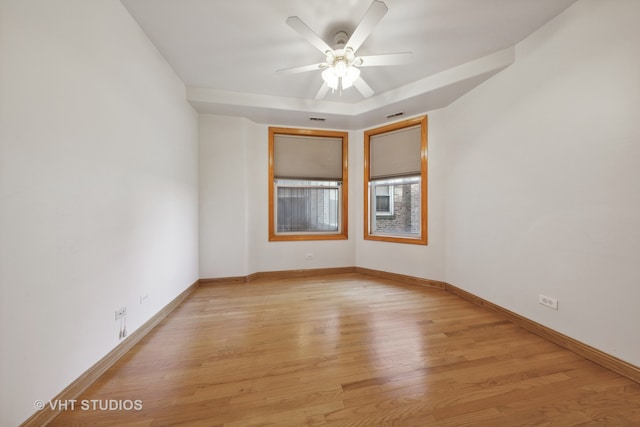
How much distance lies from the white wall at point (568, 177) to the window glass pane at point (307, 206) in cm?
218

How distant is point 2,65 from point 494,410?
9.89 feet

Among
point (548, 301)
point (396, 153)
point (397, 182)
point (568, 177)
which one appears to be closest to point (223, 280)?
point (397, 182)

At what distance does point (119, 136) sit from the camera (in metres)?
1.69

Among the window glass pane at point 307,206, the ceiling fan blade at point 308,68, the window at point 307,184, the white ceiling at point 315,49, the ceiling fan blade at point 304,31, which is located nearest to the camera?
the ceiling fan blade at point 304,31

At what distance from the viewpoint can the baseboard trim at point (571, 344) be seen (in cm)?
150

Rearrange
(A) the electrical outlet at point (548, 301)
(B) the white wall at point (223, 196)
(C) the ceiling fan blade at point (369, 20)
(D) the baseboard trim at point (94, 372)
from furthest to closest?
(B) the white wall at point (223, 196) < (A) the electrical outlet at point (548, 301) < (C) the ceiling fan blade at point (369, 20) < (D) the baseboard trim at point (94, 372)

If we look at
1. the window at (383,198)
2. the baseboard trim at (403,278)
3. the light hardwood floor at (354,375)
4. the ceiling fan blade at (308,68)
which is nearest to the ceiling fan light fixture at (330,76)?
the ceiling fan blade at (308,68)

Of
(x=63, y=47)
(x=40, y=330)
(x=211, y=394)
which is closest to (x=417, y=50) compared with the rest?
(x=63, y=47)

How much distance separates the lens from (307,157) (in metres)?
3.88

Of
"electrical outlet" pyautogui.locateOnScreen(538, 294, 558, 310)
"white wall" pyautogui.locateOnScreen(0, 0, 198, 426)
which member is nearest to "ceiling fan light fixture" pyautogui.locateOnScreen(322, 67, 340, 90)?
"white wall" pyautogui.locateOnScreen(0, 0, 198, 426)

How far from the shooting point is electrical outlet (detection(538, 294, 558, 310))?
1923 millimetres

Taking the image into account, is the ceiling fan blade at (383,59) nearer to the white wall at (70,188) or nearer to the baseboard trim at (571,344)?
the white wall at (70,188)

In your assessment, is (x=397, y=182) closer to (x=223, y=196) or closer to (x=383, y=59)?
(x=383, y=59)

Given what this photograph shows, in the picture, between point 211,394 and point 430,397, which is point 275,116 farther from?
point 430,397
